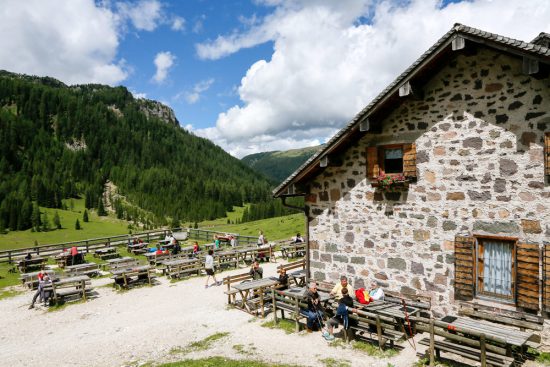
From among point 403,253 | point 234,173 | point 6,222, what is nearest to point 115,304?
point 403,253

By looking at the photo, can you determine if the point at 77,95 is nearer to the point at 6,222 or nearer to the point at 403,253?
the point at 6,222

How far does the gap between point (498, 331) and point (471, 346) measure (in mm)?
737

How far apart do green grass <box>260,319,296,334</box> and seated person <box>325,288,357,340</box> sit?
1455 millimetres

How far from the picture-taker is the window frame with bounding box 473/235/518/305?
389 inches

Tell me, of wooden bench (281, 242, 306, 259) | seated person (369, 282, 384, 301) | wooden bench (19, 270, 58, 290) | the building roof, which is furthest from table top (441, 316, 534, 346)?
wooden bench (19, 270, 58, 290)

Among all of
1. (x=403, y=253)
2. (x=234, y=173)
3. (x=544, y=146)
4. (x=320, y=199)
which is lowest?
(x=403, y=253)

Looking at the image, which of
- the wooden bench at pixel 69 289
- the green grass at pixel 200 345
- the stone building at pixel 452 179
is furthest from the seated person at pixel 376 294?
the wooden bench at pixel 69 289

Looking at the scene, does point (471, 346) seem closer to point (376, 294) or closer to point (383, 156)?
point (376, 294)

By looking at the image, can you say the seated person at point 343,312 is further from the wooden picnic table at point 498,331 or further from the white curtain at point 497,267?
the white curtain at point 497,267

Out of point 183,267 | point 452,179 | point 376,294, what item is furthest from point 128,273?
point 452,179

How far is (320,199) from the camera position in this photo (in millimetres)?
13758

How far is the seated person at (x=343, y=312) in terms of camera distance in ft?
36.0

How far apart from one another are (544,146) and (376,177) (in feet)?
14.8

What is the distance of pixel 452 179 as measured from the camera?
35.7 ft
